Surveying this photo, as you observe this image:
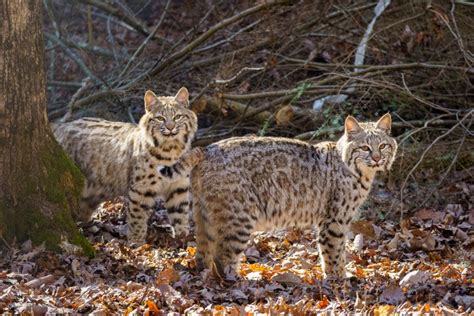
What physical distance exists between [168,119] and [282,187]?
6.62 ft

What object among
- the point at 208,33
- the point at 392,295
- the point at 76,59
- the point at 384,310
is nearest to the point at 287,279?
the point at 392,295

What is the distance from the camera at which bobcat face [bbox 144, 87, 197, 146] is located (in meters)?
8.88

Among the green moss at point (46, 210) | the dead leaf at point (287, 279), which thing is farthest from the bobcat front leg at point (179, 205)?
the dead leaf at point (287, 279)

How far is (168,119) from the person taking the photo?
888 centimetres

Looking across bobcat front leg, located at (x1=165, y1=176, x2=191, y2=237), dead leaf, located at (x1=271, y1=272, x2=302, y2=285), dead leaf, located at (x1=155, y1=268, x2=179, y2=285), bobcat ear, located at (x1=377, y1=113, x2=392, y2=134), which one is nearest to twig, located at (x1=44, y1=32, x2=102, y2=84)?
bobcat front leg, located at (x1=165, y1=176, x2=191, y2=237)

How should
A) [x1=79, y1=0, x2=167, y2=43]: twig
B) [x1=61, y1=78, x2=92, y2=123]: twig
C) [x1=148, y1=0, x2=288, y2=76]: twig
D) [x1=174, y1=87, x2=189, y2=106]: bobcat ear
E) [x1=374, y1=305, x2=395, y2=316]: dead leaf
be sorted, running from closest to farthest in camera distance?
1. [x1=374, y1=305, x2=395, y2=316]: dead leaf
2. [x1=174, y1=87, x2=189, y2=106]: bobcat ear
3. [x1=61, y1=78, x2=92, y2=123]: twig
4. [x1=148, y1=0, x2=288, y2=76]: twig
5. [x1=79, y1=0, x2=167, y2=43]: twig

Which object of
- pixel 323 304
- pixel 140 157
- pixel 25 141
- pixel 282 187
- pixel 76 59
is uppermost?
pixel 76 59

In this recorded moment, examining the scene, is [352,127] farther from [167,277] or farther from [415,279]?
[167,277]

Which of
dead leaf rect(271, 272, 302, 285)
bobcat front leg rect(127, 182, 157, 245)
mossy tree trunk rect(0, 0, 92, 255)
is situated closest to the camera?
dead leaf rect(271, 272, 302, 285)

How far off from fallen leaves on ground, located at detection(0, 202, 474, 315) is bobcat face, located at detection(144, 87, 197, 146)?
3.50 ft

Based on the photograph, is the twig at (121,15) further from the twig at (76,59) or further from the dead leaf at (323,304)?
the dead leaf at (323,304)

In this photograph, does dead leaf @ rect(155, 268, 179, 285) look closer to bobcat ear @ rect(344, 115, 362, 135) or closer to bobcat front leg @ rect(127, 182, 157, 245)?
bobcat ear @ rect(344, 115, 362, 135)

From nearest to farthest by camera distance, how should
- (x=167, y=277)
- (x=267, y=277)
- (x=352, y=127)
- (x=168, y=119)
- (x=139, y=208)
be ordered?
(x=167, y=277) → (x=267, y=277) → (x=352, y=127) → (x=168, y=119) → (x=139, y=208)

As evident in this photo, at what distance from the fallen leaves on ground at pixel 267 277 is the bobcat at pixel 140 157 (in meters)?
0.36
